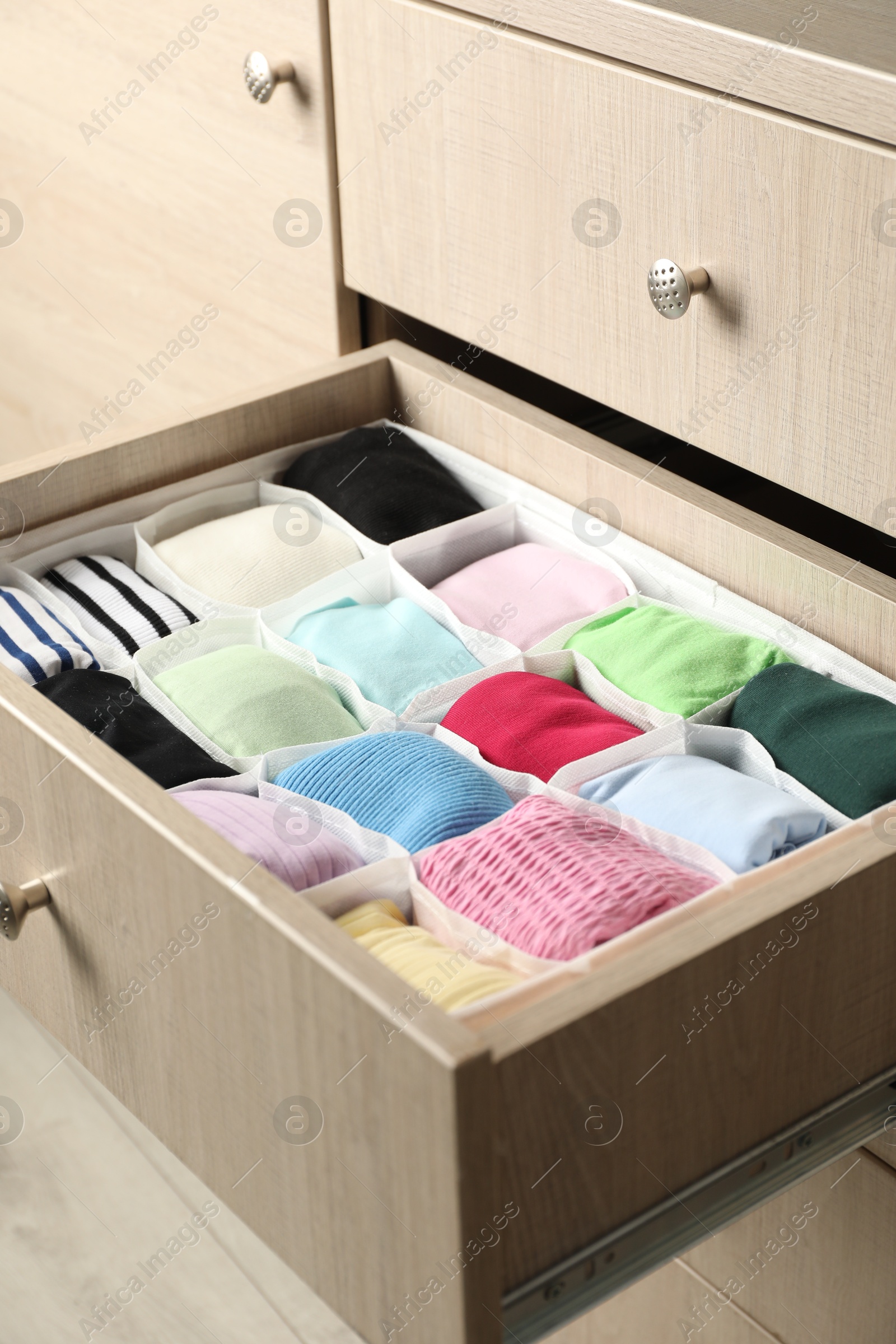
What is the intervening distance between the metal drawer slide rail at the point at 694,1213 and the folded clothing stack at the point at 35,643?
1.36 ft

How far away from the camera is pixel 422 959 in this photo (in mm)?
545

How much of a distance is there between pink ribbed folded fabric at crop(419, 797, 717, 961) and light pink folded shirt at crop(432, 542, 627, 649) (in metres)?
0.20

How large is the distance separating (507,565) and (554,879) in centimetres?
30

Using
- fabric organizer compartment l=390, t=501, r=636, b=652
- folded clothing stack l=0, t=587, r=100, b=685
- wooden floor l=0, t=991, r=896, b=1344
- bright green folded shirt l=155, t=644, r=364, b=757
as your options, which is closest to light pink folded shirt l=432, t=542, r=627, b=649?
fabric organizer compartment l=390, t=501, r=636, b=652

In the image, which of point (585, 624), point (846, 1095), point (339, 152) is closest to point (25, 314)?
point (339, 152)

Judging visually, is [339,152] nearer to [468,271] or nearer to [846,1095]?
[468,271]

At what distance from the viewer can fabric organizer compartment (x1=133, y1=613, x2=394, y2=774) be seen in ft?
2.37

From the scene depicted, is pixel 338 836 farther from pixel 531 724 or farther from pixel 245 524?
pixel 245 524

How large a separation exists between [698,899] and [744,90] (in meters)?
0.36

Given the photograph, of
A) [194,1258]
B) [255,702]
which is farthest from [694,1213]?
[194,1258]

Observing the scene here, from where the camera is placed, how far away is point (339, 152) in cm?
92

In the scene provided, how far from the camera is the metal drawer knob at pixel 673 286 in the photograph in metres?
0.70

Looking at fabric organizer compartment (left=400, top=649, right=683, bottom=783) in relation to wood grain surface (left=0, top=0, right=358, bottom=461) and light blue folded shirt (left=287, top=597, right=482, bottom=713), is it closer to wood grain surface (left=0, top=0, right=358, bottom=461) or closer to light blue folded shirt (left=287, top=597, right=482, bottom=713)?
light blue folded shirt (left=287, top=597, right=482, bottom=713)

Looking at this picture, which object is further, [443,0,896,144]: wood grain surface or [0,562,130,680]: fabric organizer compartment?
[0,562,130,680]: fabric organizer compartment
